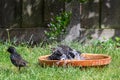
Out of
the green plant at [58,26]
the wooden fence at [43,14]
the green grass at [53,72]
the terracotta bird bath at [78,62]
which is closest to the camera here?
the green grass at [53,72]

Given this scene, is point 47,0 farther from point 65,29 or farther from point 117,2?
point 117,2

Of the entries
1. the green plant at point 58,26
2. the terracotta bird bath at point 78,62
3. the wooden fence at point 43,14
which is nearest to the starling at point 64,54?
the terracotta bird bath at point 78,62

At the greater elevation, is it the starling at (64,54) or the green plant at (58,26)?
the green plant at (58,26)

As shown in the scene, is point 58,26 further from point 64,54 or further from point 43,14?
point 64,54

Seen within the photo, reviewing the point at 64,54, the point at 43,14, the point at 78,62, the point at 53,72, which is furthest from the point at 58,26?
the point at 53,72

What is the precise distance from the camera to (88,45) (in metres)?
9.14

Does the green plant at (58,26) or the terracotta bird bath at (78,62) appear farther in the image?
the green plant at (58,26)

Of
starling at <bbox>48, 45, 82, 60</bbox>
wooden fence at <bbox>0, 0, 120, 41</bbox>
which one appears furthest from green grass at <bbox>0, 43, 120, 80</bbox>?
wooden fence at <bbox>0, 0, 120, 41</bbox>

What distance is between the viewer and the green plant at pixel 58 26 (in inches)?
361

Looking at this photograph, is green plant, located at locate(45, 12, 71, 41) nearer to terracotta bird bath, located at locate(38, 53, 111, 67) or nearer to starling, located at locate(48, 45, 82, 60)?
starling, located at locate(48, 45, 82, 60)

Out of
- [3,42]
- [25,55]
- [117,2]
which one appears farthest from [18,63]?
[117,2]

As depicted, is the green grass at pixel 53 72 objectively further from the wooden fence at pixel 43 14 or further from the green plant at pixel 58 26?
the wooden fence at pixel 43 14

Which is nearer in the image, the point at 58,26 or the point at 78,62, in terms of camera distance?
the point at 78,62

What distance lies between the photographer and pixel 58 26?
30.2 feet
